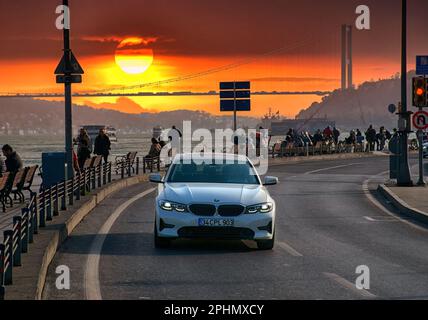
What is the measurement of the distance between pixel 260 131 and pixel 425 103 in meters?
29.5

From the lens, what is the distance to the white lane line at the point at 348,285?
10992mm

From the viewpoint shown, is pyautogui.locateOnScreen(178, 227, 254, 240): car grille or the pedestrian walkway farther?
the pedestrian walkway

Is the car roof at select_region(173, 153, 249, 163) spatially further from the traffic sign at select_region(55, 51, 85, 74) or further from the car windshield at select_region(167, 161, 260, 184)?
the traffic sign at select_region(55, 51, 85, 74)

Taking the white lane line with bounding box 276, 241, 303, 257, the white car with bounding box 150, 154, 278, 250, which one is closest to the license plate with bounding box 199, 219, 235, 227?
the white car with bounding box 150, 154, 278, 250

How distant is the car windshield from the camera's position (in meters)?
16.2

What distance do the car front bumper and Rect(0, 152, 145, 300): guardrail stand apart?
1.88 meters

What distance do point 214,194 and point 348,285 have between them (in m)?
3.92

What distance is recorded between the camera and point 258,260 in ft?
46.9

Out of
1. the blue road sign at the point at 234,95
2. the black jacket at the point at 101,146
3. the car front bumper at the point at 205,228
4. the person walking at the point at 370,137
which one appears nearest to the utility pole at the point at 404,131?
the black jacket at the point at 101,146

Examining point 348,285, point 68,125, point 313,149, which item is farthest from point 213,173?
point 313,149

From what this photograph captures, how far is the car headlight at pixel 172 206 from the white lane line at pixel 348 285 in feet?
9.81

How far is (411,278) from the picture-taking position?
12.4m

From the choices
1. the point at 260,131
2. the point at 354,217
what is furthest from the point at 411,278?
the point at 260,131
